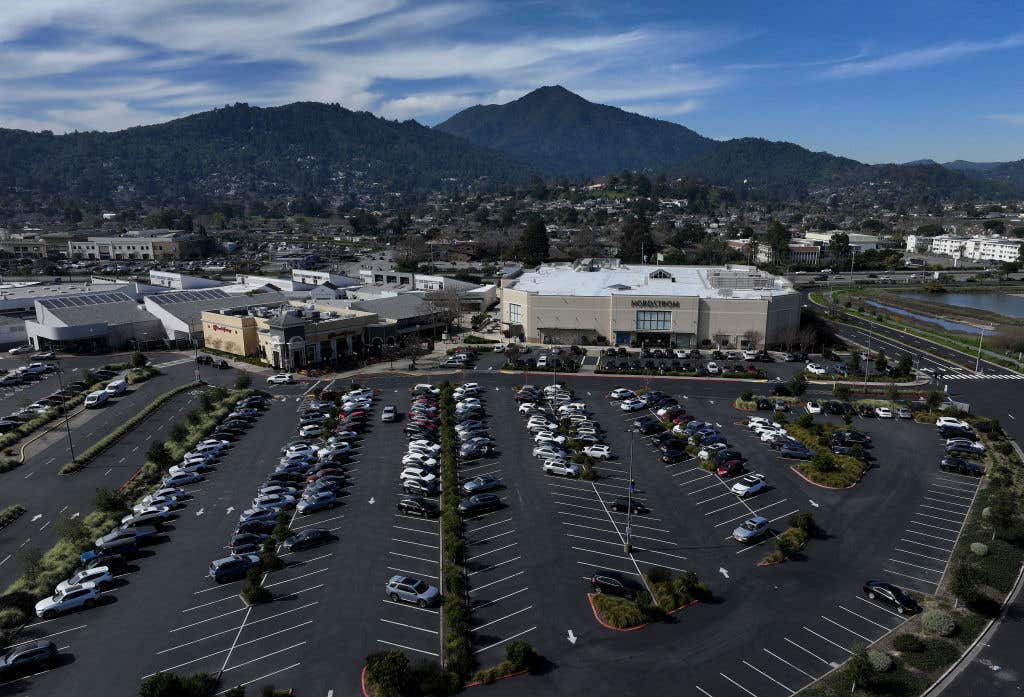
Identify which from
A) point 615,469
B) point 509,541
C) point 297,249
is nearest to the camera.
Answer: point 509,541

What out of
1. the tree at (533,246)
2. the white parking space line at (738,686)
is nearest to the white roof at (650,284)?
the tree at (533,246)

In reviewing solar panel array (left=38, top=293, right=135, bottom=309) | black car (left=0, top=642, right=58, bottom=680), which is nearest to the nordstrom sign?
black car (left=0, top=642, right=58, bottom=680)

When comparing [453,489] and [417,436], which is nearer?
[453,489]

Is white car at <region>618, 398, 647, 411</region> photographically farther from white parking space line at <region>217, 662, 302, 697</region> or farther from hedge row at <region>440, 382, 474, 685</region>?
white parking space line at <region>217, 662, 302, 697</region>

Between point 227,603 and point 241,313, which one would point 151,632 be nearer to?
point 227,603

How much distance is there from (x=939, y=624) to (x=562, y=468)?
652 inches

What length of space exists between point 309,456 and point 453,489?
946 cm

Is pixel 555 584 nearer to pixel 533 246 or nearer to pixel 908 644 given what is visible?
pixel 908 644

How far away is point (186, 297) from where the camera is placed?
2751 inches

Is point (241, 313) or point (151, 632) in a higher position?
point (241, 313)

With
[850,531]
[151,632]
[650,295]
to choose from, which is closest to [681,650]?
[850,531]

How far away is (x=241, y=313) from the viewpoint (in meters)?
62.7

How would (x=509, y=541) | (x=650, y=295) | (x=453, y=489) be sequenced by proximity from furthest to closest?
(x=650, y=295), (x=453, y=489), (x=509, y=541)

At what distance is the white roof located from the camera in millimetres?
63938
